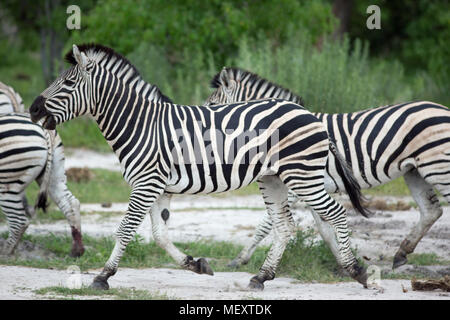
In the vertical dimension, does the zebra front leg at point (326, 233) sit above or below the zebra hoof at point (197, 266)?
above

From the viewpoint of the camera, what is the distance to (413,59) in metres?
23.4

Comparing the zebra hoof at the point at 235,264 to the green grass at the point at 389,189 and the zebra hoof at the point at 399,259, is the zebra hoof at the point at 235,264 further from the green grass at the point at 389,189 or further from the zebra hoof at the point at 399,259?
the green grass at the point at 389,189

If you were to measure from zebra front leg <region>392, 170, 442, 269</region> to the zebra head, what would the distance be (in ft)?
11.7

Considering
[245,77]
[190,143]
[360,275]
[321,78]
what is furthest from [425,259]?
[321,78]

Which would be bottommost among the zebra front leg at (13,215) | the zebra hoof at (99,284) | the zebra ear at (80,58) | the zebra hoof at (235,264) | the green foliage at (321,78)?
the zebra hoof at (99,284)

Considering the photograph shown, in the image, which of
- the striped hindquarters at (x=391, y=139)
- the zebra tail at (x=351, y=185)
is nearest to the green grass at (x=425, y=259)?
the striped hindquarters at (x=391, y=139)

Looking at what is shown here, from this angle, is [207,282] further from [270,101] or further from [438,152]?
[438,152]

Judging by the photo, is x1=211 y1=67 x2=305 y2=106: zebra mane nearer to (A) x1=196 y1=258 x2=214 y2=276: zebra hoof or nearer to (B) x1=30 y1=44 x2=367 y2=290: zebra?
(B) x1=30 y1=44 x2=367 y2=290: zebra

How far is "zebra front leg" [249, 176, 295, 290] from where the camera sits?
6348 millimetres

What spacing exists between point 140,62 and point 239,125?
9.72 metres

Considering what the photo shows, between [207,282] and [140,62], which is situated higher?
[140,62]

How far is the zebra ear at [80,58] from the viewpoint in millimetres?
6168

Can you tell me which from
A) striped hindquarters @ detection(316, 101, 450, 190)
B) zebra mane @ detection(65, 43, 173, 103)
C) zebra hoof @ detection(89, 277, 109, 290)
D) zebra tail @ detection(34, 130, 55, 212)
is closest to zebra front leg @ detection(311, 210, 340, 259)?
striped hindquarters @ detection(316, 101, 450, 190)
